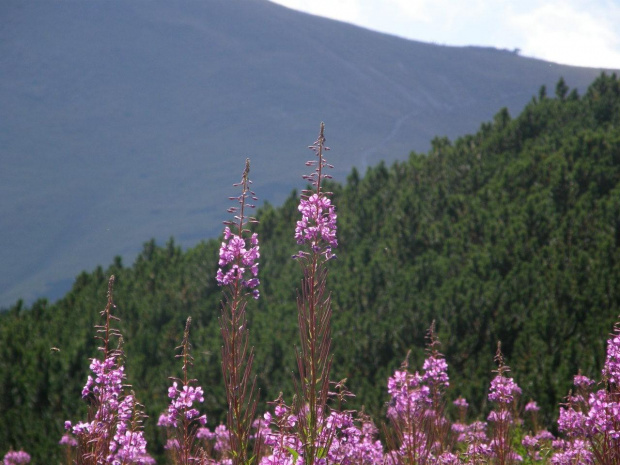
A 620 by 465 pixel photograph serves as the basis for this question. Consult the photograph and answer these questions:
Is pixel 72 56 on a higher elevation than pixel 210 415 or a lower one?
higher

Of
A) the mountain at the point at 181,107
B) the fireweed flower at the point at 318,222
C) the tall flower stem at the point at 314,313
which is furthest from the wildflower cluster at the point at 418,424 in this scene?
the mountain at the point at 181,107

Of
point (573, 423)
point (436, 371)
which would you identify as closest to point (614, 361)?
point (573, 423)

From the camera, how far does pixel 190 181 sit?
111 meters

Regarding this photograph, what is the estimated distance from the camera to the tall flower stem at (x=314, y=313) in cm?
272

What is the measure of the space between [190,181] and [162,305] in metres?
102

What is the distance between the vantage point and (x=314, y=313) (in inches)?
110

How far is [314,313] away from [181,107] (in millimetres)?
140568

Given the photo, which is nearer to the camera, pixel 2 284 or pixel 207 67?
pixel 2 284

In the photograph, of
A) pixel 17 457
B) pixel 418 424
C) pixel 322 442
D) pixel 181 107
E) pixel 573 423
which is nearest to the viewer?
pixel 322 442

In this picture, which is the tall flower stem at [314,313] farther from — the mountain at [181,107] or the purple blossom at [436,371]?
the mountain at [181,107]

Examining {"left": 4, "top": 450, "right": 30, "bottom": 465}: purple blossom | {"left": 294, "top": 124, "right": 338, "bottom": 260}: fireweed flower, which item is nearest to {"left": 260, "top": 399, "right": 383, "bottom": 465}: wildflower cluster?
{"left": 294, "top": 124, "right": 338, "bottom": 260}: fireweed flower

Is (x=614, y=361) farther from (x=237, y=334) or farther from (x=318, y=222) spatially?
(x=237, y=334)

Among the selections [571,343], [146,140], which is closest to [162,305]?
[571,343]

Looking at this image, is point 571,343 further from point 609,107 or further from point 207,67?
point 207,67
